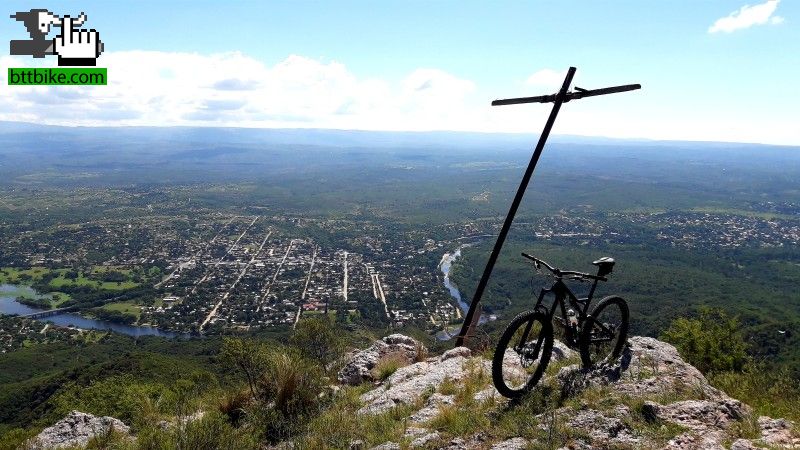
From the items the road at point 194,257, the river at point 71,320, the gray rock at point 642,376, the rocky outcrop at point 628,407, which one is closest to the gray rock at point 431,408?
the rocky outcrop at point 628,407

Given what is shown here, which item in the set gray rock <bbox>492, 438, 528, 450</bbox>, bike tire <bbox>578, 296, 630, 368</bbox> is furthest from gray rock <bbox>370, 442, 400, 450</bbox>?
bike tire <bbox>578, 296, 630, 368</bbox>

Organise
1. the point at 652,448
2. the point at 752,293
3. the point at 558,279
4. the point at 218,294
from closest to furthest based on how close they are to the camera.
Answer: the point at 652,448 < the point at 558,279 < the point at 752,293 < the point at 218,294

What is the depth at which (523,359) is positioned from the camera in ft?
23.6

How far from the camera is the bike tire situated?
707 centimetres

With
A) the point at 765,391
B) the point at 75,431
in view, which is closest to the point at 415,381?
the point at 765,391

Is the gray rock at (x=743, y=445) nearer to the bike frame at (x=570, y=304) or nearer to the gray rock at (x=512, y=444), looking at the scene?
the gray rock at (x=512, y=444)

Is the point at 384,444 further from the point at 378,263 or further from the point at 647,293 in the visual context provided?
the point at 378,263

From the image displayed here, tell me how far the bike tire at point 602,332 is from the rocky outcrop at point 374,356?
4459 millimetres

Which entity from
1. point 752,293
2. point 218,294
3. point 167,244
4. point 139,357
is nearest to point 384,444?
point 139,357

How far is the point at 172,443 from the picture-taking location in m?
5.86

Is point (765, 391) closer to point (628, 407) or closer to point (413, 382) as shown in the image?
point (628, 407)

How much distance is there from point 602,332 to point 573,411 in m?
1.90

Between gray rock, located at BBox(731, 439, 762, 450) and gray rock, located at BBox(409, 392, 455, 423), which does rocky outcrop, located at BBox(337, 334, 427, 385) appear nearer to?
gray rock, located at BBox(409, 392, 455, 423)

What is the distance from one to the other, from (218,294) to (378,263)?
1471 inches
